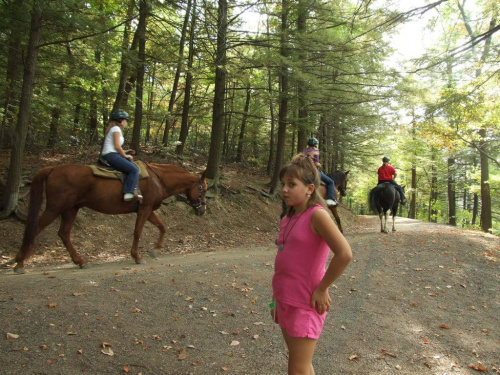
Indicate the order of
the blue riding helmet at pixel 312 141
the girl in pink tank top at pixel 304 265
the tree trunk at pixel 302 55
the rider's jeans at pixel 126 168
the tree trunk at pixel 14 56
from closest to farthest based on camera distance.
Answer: the girl in pink tank top at pixel 304 265, the rider's jeans at pixel 126 168, the tree trunk at pixel 14 56, the blue riding helmet at pixel 312 141, the tree trunk at pixel 302 55

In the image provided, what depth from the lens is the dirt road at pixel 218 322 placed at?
345 cm

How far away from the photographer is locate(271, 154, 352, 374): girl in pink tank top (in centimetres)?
208

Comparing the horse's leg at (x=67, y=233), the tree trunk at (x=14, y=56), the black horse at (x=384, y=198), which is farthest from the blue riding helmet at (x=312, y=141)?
the tree trunk at (x=14, y=56)

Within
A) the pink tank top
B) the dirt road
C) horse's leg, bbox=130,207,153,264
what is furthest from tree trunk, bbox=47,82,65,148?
the pink tank top

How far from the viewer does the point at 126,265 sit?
706 centimetres

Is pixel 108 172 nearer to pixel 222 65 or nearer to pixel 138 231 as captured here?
pixel 138 231

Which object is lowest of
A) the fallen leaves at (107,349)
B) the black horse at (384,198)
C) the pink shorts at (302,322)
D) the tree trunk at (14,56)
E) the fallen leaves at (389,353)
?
the fallen leaves at (389,353)

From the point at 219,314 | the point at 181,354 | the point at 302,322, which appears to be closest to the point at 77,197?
the point at 219,314

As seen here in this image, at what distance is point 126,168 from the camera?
22.9 ft

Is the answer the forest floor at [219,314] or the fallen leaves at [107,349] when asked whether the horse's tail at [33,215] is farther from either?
the fallen leaves at [107,349]

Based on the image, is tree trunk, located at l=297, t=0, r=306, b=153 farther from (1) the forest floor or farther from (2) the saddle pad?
(2) the saddle pad

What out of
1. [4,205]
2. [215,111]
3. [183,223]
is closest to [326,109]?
[215,111]

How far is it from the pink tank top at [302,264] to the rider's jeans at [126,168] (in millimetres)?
5489

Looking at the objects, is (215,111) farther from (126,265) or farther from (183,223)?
(126,265)
